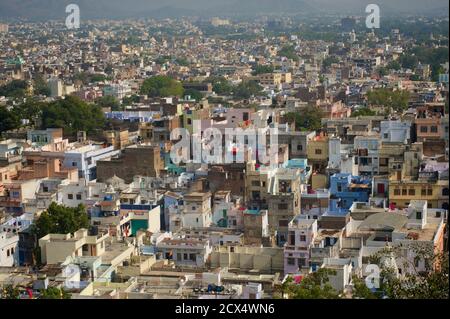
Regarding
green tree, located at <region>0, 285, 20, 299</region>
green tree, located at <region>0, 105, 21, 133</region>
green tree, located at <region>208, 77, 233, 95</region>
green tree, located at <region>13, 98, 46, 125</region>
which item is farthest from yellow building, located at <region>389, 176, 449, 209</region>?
Result: green tree, located at <region>208, 77, 233, 95</region>

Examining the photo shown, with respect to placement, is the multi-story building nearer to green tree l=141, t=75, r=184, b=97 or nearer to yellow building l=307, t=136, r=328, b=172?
yellow building l=307, t=136, r=328, b=172

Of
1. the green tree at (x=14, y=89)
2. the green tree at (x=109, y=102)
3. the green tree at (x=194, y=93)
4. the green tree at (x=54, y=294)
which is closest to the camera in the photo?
the green tree at (x=54, y=294)

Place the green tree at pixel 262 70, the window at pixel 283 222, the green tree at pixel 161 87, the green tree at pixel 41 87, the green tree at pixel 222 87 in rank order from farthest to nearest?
the green tree at pixel 262 70
the green tree at pixel 222 87
the green tree at pixel 41 87
the green tree at pixel 161 87
the window at pixel 283 222

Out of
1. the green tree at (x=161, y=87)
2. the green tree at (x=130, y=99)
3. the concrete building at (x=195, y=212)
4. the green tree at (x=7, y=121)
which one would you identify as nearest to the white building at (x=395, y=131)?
the concrete building at (x=195, y=212)

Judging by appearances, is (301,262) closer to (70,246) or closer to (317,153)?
(70,246)

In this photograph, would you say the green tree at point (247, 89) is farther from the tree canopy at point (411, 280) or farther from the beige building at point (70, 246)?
the tree canopy at point (411, 280)

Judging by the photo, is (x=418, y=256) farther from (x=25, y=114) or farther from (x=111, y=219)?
(x=25, y=114)

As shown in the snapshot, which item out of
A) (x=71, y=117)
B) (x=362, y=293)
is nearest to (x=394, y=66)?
(x=71, y=117)
